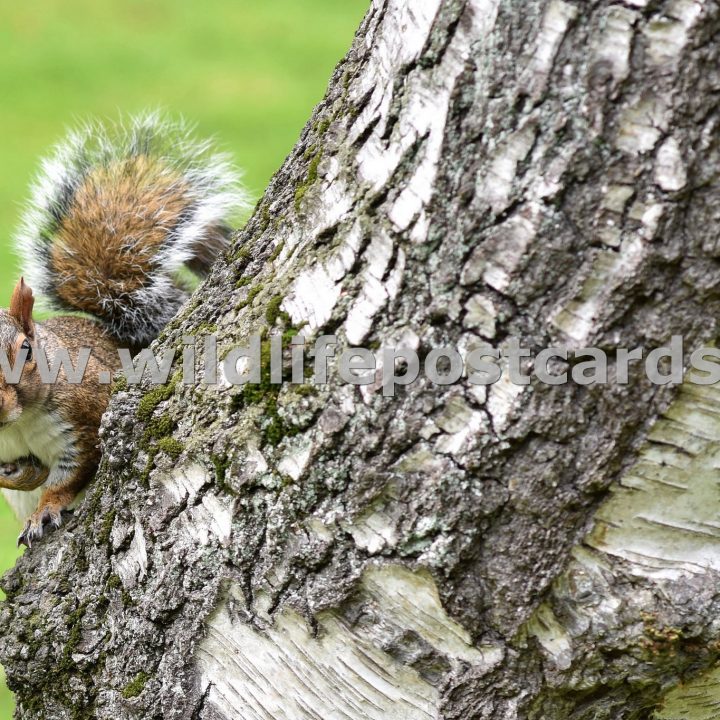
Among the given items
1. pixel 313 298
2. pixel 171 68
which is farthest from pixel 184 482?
pixel 171 68

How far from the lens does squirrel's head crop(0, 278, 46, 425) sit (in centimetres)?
161

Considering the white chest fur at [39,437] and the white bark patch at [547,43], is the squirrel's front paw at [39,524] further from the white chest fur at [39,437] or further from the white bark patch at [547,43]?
the white bark patch at [547,43]

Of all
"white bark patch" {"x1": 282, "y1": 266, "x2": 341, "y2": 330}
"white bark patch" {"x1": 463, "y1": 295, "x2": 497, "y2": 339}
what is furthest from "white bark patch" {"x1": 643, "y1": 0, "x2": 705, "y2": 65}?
"white bark patch" {"x1": 282, "y1": 266, "x2": 341, "y2": 330}

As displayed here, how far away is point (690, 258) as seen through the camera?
89 cm

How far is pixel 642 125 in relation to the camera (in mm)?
860

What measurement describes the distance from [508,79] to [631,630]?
53cm

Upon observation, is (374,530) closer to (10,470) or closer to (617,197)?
(617,197)

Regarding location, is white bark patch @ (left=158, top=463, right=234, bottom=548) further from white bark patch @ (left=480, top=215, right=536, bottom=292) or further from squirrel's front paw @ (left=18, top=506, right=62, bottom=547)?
squirrel's front paw @ (left=18, top=506, right=62, bottom=547)

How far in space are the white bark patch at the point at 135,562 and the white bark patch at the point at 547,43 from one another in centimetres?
67

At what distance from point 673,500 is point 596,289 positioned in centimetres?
23

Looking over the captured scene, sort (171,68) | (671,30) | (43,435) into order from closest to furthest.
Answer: (671,30), (43,435), (171,68)

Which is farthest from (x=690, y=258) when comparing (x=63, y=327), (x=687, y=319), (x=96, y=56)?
(x=96, y=56)

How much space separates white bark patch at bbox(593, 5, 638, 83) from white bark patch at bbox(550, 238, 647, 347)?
0.46 feet

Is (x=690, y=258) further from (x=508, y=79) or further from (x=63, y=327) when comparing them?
(x=63, y=327)
